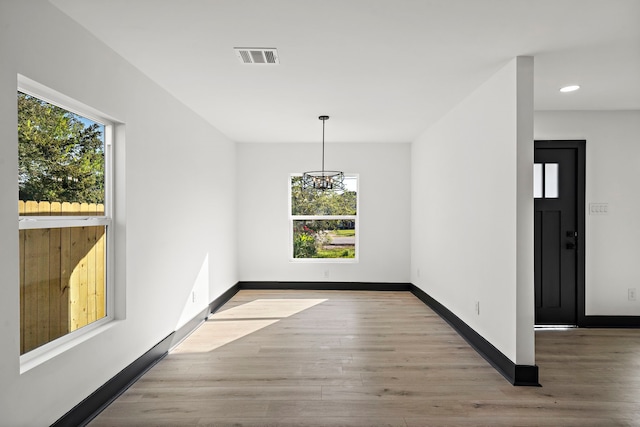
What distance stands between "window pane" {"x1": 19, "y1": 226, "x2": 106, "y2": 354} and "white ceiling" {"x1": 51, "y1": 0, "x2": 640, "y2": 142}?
1.32 metres

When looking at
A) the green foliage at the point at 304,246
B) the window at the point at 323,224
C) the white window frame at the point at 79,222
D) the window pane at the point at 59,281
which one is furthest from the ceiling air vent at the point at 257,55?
the green foliage at the point at 304,246

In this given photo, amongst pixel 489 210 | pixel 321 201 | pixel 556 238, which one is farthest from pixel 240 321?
pixel 556 238

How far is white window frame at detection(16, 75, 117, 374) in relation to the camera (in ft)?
6.72

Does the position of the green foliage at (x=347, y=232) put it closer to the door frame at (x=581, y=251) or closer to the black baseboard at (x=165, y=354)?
the black baseboard at (x=165, y=354)

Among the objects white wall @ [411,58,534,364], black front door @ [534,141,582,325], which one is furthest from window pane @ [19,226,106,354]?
black front door @ [534,141,582,325]

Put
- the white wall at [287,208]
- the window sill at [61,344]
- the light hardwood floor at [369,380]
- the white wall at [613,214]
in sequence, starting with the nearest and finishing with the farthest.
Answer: the window sill at [61,344] < the light hardwood floor at [369,380] < the white wall at [613,214] < the white wall at [287,208]

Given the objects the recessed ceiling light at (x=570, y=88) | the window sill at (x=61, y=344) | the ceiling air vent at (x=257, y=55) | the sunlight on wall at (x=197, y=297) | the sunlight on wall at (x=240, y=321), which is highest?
the recessed ceiling light at (x=570, y=88)

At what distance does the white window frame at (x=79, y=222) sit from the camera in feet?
6.72

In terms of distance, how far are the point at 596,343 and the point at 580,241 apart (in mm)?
1128

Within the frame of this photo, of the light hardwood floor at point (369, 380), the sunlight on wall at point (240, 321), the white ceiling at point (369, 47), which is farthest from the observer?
the sunlight on wall at point (240, 321)

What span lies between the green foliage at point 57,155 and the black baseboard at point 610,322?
5.05 metres

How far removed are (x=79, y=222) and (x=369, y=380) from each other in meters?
2.35

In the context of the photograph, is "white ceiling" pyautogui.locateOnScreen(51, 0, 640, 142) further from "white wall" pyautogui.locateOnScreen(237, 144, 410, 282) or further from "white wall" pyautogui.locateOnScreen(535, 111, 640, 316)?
A: "white wall" pyautogui.locateOnScreen(237, 144, 410, 282)

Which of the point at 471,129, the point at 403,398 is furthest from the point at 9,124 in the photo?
the point at 471,129
